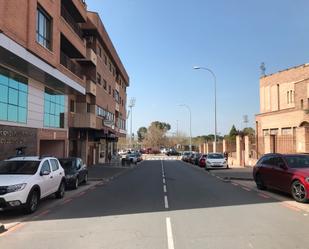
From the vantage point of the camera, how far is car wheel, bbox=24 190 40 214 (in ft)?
39.7

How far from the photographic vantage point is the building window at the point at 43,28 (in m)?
23.9

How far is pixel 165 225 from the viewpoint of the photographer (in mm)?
10047

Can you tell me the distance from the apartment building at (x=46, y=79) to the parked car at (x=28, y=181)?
5.45 metres

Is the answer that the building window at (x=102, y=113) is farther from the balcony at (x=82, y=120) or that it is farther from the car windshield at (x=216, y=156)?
the car windshield at (x=216, y=156)

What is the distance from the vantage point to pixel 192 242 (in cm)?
818

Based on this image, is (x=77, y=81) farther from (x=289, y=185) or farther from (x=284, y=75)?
(x=284, y=75)

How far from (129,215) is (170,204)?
8.34ft

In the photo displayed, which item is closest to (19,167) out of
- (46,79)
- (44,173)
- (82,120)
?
(44,173)

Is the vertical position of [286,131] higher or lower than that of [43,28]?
lower

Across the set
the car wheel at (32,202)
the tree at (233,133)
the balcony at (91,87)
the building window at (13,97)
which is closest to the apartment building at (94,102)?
the balcony at (91,87)

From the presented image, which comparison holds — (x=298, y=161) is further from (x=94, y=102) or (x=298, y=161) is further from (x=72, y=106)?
(x=94, y=102)

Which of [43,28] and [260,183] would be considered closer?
[260,183]

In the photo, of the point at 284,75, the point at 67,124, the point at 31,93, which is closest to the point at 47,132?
the point at 31,93

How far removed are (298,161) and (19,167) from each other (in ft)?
33.3
